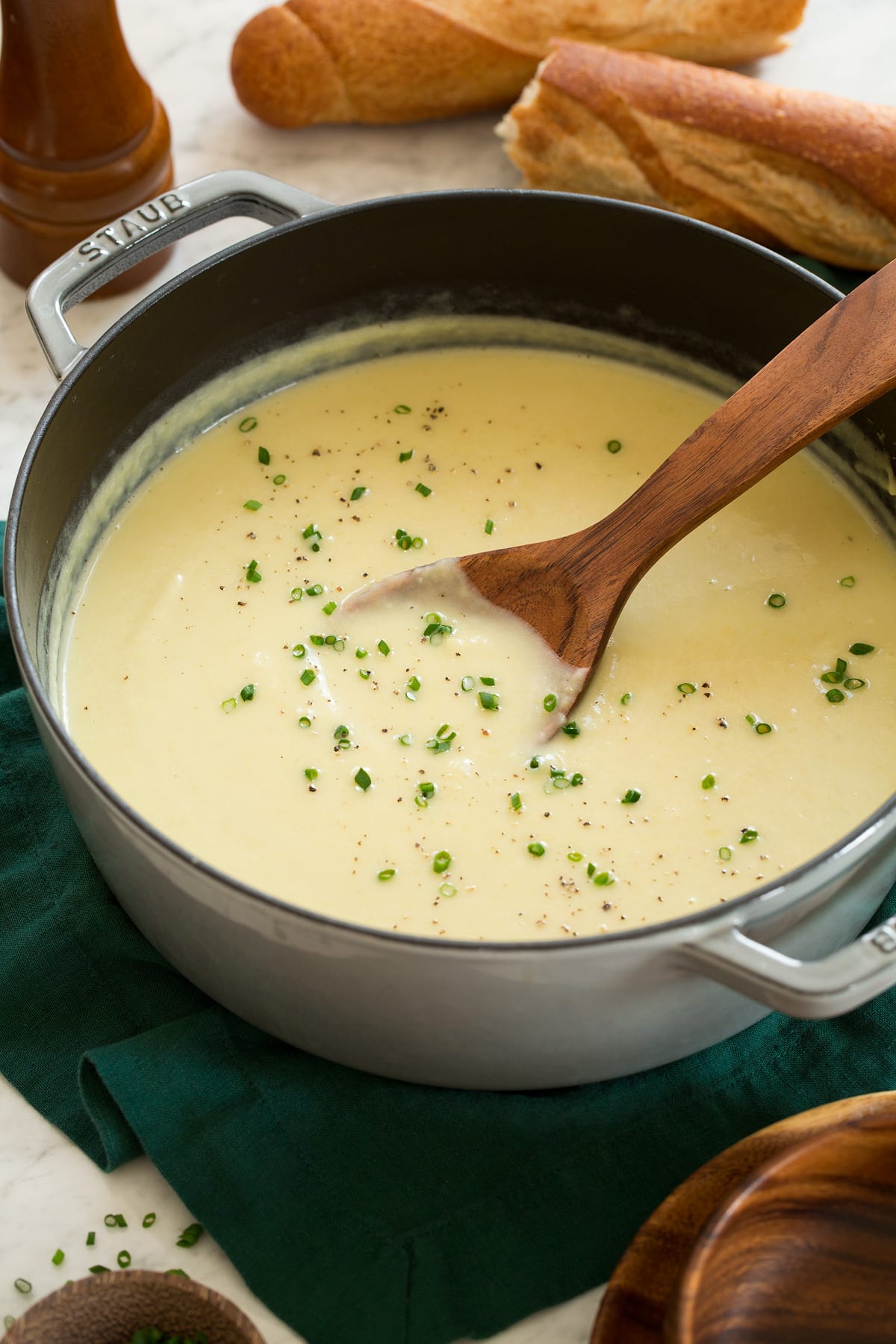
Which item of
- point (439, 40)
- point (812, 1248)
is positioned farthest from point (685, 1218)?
point (439, 40)

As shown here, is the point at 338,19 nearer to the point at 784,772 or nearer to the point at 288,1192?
the point at 784,772

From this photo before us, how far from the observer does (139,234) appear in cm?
181

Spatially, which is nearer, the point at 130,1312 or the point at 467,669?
the point at 130,1312

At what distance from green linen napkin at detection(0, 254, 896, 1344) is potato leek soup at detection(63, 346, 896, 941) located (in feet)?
0.58

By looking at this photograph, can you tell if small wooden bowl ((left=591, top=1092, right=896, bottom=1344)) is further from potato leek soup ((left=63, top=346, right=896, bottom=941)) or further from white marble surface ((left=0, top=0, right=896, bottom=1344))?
white marble surface ((left=0, top=0, right=896, bottom=1344))

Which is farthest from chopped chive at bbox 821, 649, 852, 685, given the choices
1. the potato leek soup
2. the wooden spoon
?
the wooden spoon

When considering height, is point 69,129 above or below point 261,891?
above

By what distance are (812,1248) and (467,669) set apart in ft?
2.56

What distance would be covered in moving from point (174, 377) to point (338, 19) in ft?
2.34

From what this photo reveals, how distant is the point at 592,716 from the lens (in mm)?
1810

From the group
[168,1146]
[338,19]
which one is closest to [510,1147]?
[168,1146]

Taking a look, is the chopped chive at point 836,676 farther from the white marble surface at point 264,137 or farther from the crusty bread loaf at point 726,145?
the white marble surface at point 264,137

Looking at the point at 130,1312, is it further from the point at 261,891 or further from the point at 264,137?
the point at 264,137

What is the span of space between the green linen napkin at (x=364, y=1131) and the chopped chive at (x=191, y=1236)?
0.02 meters
